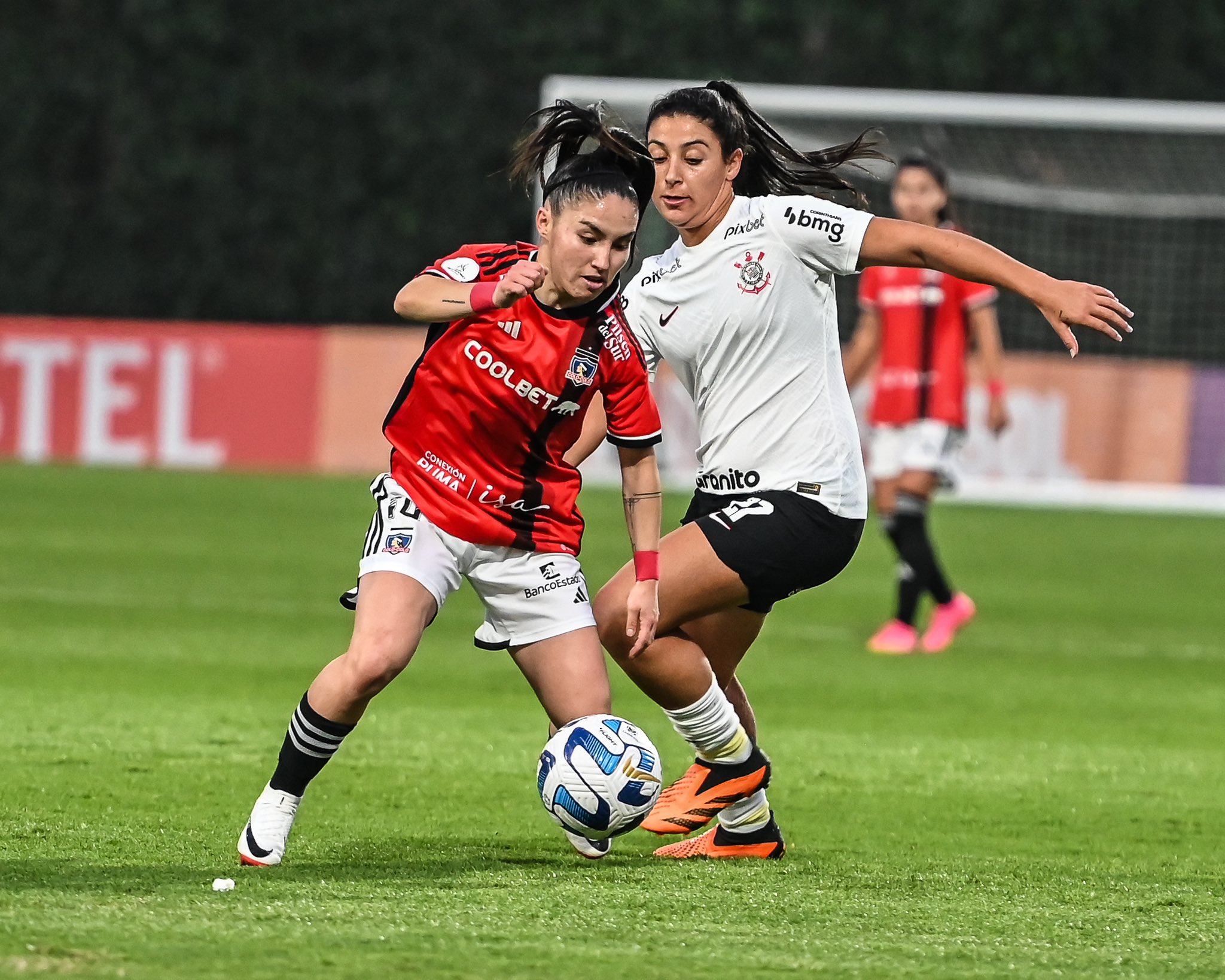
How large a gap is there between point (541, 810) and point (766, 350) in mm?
1625

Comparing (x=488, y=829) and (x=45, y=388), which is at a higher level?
(x=488, y=829)

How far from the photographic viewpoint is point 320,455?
21.3 m

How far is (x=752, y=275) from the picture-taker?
5609 millimetres

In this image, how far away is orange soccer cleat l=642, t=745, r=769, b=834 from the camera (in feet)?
18.4

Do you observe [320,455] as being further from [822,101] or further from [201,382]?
[822,101]

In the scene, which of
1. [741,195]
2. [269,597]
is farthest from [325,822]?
[269,597]

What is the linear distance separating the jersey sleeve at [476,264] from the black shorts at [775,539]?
37.0 inches

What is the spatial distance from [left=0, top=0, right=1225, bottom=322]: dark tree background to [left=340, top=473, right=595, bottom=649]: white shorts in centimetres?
2495

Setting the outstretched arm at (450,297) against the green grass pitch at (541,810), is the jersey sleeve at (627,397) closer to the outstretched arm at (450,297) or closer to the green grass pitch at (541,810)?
the outstretched arm at (450,297)

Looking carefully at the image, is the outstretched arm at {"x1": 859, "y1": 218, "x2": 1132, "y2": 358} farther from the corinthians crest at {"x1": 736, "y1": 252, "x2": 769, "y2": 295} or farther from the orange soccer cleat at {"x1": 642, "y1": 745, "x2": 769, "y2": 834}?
the orange soccer cleat at {"x1": 642, "y1": 745, "x2": 769, "y2": 834}

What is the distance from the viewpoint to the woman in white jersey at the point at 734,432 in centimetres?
550

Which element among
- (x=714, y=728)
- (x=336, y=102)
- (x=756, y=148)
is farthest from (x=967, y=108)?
(x=336, y=102)

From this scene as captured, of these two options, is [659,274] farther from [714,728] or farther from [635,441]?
[714,728]

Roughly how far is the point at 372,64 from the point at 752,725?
26496 mm
